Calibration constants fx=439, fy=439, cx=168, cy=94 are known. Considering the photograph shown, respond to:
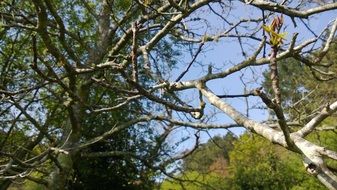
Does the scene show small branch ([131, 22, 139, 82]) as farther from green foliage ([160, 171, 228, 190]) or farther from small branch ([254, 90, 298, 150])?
green foliage ([160, 171, 228, 190])

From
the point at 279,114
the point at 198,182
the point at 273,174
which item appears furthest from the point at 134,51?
the point at 273,174

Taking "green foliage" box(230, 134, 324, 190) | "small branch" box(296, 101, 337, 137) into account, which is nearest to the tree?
"small branch" box(296, 101, 337, 137)

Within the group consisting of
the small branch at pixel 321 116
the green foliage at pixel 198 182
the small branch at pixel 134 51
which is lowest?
the small branch at pixel 321 116

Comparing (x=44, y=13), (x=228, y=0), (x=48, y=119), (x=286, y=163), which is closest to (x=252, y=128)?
(x=44, y=13)

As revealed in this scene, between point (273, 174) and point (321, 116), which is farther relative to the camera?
point (273, 174)

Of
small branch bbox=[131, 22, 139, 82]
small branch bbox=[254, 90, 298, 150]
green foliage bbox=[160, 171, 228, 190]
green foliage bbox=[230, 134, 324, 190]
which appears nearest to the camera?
small branch bbox=[254, 90, 298, 150]

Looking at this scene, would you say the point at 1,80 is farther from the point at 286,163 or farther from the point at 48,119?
the point at 286,163

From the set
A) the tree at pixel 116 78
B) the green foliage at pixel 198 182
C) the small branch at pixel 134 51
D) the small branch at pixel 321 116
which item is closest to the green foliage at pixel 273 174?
the green foliage at pixel 198 182

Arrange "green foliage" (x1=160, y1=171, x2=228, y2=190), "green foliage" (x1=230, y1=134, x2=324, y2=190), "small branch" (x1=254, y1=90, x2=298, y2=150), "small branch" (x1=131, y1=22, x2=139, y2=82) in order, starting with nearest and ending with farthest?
"small branch" (x1=254, y1=90, x2=298, y2=150)
"small branch" (x1=131, y1=22, x2=139, y2=82)
"green foliage" (x1=160, y1=171, x2=228, y2=190)
"green foliage" (x1=230, y1=134, x2=324, y2=190)

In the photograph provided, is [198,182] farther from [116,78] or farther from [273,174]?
[273,174]

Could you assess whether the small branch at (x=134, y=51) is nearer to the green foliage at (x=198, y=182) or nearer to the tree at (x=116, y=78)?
the tree at (x=116, y=78)

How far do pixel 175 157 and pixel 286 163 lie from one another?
1172cm

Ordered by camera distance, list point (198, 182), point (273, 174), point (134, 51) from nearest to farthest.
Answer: point (134, 51) → point (198, 182) → point (273, 174)

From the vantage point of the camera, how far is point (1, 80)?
9.72 metres
